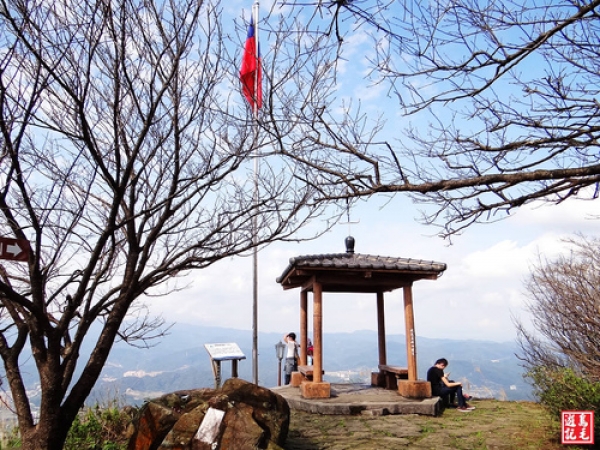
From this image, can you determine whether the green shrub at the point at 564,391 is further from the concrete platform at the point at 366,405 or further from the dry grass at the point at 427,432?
the concrete platform at the point at 366,405

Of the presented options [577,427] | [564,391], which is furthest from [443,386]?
[577,427]

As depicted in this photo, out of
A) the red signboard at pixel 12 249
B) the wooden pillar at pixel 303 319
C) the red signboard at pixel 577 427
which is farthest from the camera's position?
the wooden pillar at pixel 303 319

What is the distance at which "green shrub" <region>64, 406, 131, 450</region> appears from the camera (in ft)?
21.1

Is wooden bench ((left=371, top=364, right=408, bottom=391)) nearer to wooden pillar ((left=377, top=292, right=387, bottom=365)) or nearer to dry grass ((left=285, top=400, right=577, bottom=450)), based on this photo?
wooden pillar ((left=377, top=292, right=387, bottom=365))

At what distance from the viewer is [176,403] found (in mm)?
5828

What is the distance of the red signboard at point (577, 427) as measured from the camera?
19.4 ft

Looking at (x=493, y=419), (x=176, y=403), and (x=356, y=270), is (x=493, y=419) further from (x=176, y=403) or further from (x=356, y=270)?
(x=176, y=403)

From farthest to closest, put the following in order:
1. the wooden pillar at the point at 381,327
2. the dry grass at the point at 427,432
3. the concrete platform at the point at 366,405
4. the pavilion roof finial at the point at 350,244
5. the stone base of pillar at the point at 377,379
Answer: the wooden pillar at the point at 381,327 → the stone base of pillar at the point at 377,379 → the pavilion roof finial at the point at 350,244 → the concrete platform at the point at 366,405 → the dry grass at the point at 427,432

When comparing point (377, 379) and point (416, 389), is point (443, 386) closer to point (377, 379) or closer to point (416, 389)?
point (416, 389)

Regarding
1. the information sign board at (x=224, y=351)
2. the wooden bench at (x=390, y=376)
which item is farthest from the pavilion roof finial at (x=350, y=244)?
the information sign board at (x=224, y=351)

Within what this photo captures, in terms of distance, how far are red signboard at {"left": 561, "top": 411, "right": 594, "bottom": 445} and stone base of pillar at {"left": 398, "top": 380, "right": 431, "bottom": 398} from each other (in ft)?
11.2

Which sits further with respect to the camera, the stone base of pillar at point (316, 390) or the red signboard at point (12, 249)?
the stone base of pillar at point (316, 390)

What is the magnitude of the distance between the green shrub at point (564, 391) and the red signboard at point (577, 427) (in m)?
0.11

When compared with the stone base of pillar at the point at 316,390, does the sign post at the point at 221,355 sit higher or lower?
higher
